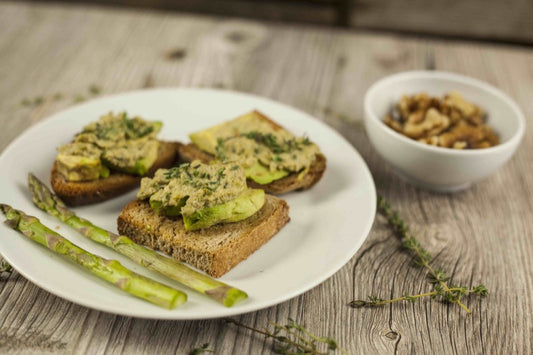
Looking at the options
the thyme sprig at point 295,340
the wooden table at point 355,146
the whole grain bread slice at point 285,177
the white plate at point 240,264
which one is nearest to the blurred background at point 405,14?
the wooden table at point 355,146

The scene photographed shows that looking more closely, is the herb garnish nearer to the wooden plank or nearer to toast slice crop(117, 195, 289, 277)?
toast slice crop(117, 195, 289, 277)

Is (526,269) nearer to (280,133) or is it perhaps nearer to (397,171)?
(397,171)

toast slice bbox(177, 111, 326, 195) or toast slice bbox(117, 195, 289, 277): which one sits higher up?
toast slice bbox(117, 195, 289, 277)

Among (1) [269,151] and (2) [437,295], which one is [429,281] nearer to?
(2) [437,295]

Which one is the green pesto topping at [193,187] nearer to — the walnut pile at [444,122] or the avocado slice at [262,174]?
the avocado slice at [262,174]

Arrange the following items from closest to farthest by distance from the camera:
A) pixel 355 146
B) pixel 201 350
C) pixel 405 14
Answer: pixel 201 350
pixel 355 146
pixel 405 14

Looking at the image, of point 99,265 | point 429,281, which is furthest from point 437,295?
point 99,265

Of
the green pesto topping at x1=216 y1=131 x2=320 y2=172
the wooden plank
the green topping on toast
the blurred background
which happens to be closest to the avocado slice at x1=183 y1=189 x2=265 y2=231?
the green topping on toast
